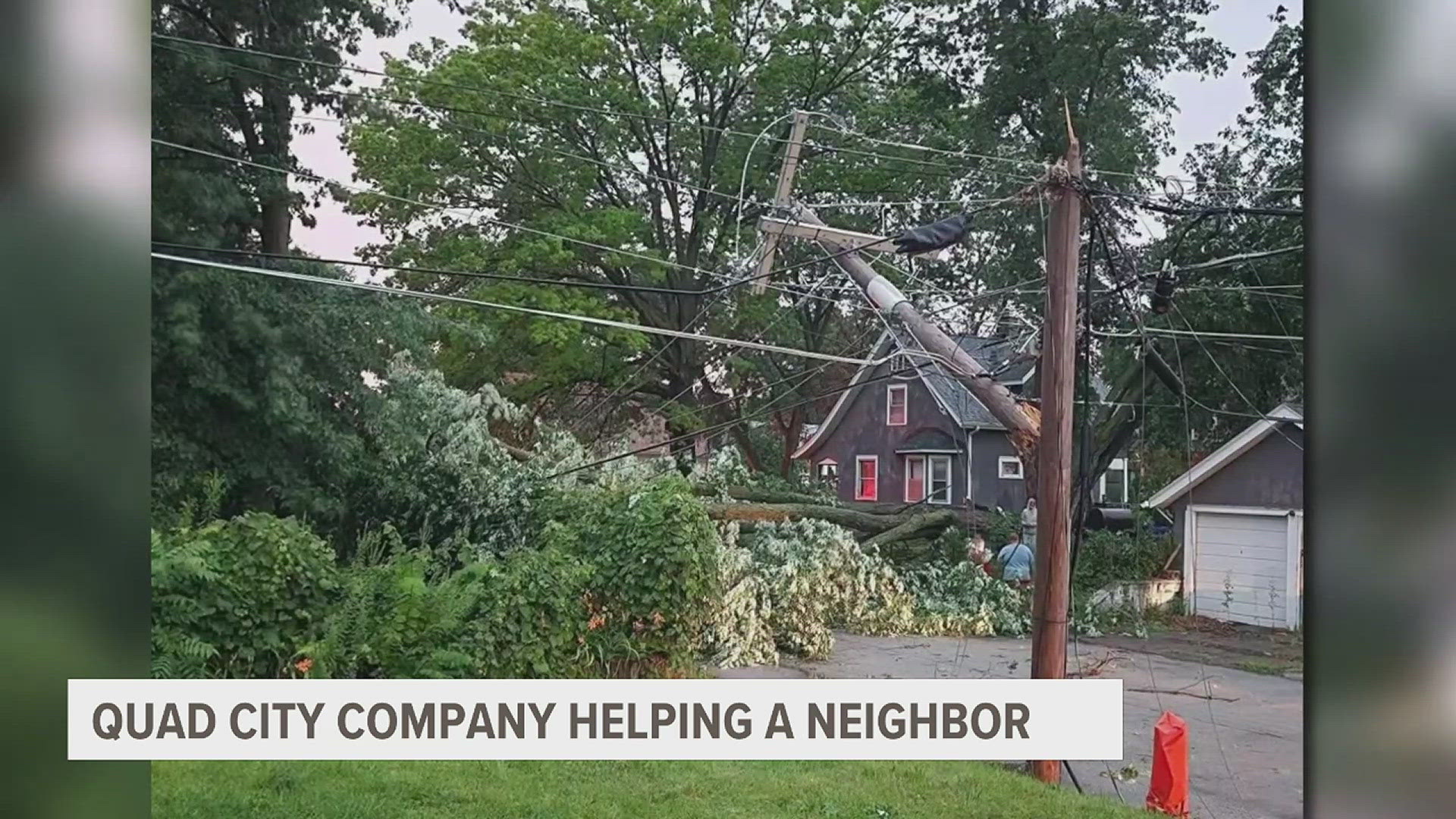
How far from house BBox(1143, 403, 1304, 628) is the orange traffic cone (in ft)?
1.23

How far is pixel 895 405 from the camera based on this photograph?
2918 mm

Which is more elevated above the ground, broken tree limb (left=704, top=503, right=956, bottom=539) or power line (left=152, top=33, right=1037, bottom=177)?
power line (left=152, top=33, right=1037, bottom=177)

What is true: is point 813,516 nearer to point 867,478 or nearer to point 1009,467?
point 867,478

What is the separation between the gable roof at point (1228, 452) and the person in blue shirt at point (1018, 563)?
381 mm

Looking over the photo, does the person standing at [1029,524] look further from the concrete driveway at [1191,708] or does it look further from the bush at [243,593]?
the bush at [243,593]

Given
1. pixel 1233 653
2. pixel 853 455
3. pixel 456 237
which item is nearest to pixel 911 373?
pixel 853 455

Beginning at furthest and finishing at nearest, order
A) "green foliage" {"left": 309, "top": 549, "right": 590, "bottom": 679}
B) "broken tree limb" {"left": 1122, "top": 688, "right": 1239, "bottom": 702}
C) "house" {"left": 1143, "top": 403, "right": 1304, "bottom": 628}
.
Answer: "green foliage" {"left": 309, "top": 549, "right": 590, "bottom": 679}, "broken tree limb" {"left": 1122, "top": 688, "right": 1239, "bottom": 702}, "house" {"left": 1143, "top": 403, "right": 1304, "bottom": 628}

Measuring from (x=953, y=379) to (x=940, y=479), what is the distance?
32 centimetres

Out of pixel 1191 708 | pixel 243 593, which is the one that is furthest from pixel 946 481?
pixel 243 593

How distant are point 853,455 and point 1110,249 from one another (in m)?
1.01

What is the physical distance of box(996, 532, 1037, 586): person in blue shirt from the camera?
9.53 ft

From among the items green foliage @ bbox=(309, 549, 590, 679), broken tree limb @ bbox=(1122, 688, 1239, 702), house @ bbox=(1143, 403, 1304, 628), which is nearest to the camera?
house @ bbox=(1143, 403, 1304, 628)

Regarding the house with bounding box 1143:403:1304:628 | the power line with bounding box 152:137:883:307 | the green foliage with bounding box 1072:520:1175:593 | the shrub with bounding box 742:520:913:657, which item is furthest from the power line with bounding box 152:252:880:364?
the house with bounding box 1143:403:1304:628

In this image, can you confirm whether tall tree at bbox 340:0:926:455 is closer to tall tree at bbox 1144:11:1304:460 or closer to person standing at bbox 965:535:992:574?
person standing at bbox 965:535:992:574
